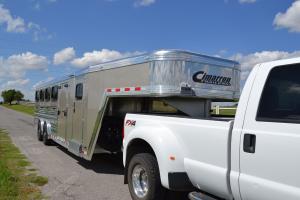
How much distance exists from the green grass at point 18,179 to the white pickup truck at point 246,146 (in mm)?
2599

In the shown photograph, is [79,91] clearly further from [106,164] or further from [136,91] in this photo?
[136,91]

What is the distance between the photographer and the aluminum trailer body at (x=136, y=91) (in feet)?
21.6

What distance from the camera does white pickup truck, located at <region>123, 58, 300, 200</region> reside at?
11.9 ft

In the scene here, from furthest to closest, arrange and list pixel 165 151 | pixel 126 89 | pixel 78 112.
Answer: pixel 78 112
pixel 126 89
pixel 165 151

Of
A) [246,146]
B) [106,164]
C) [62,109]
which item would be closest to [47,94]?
[62,109]

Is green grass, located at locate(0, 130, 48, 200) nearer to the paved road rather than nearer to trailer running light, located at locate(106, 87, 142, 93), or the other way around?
the paved road

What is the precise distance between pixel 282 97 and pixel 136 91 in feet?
11.4

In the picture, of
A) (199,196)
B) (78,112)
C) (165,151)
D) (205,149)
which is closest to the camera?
(205,149)

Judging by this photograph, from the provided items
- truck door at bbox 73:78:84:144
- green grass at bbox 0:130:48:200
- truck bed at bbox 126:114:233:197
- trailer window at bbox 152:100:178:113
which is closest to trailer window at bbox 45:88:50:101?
green grass at bbox 0:130:48:200

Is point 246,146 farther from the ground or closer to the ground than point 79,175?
farther from the ground

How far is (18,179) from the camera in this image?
805 cm

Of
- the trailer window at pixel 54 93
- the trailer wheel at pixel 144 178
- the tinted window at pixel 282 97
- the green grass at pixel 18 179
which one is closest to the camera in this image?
the tinted window at pixel 282 97

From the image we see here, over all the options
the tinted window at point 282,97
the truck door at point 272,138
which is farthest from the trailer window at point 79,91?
the tinted window at point 282,97

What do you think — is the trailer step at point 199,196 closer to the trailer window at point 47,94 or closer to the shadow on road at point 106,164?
the shadow on road at point 106,164
